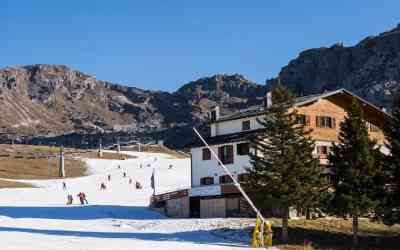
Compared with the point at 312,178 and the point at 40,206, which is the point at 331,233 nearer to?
the point at 312,178

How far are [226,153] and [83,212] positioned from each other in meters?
15.7

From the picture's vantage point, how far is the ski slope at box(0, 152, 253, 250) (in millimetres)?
46656

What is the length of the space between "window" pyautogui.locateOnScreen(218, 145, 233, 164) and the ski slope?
26.9 feet

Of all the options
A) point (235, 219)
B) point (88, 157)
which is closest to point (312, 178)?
point (235, 219)

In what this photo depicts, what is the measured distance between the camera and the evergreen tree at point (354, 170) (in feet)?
172

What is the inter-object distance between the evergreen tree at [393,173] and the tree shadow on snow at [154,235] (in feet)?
36.8

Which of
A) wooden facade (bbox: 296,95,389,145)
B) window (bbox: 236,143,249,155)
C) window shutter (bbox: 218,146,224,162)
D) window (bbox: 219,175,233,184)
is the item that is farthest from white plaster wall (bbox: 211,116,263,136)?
window (bbox: 219,175,233,184)

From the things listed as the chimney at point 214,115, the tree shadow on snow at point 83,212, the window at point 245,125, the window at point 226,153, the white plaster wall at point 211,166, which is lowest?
the tree shadow on snow at point 83,212

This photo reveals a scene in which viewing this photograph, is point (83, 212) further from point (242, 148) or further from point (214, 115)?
point (242, 148)

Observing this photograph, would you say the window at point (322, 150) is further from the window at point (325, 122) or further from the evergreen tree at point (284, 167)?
the evergreen tree at point (284, 167)

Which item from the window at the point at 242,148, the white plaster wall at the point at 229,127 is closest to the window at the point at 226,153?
the window at the point at 242,148

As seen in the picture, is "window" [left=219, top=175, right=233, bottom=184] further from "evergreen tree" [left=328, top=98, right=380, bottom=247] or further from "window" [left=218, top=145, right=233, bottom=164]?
"evergreen tree" [left=328, top=98, right=380, bottom=247]

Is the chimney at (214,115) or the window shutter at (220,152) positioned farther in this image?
the chimney at (214,115)

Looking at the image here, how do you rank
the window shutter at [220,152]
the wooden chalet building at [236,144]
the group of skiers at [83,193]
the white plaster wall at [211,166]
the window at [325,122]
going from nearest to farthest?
the wooden chalet building at [236,144], the white plaster wall at [211,166], the window shutter at [220,152], the window at [325,122], the group of skiers at [83,193]
